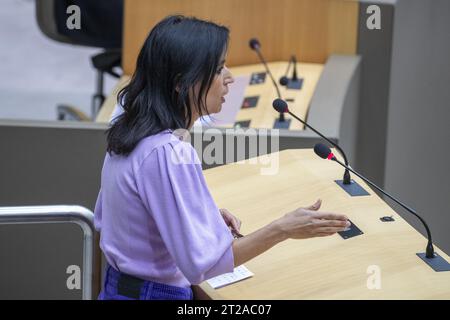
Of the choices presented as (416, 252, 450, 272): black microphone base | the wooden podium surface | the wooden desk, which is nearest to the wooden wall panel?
the wooden desk

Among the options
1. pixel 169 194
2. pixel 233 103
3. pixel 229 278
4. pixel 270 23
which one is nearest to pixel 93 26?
pixel 270 23

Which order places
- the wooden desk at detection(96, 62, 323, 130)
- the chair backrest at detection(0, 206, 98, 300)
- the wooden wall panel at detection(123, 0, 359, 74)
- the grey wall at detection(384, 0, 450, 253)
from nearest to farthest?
the chair backrest at detection(0, 206, 98, 300) < the grey wall at detection(384, 0, 450, 253) < the wooden desk at detection(96, 62, 323, 130) < the wooden wall panel at detection(123, 0, 359, 74)

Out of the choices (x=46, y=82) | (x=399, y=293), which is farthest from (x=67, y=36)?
(x=399, y=293)

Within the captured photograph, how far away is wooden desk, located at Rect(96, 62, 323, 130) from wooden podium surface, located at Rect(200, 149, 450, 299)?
4.80ft

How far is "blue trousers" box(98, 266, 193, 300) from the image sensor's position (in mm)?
2059

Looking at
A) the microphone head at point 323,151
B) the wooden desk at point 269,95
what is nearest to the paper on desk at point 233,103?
the wooden desk at point 269,95

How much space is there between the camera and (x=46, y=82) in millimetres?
7762

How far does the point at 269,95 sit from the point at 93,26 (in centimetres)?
130

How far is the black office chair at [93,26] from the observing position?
5348mm

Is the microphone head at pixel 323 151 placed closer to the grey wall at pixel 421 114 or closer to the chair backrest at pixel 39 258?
the chair backrest at pixel 39 258

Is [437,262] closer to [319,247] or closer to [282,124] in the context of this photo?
[319,247]

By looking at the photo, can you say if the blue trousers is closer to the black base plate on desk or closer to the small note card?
the small note card

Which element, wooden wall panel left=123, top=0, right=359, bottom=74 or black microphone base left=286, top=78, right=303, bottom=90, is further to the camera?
wooden wall panel left=123, top=0, right=359, bottom=74

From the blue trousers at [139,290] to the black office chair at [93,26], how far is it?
131 inches
